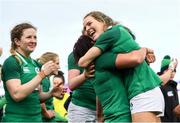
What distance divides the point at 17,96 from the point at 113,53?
0.99 metres

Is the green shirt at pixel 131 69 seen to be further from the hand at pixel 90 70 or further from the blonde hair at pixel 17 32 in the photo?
the blonde hair at pixel 17 32

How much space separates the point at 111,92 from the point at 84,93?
1.07 m

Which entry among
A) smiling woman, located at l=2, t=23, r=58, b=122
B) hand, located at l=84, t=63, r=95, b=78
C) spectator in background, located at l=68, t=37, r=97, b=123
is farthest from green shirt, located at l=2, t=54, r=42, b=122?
hand, located at l=84, t=63, r=95, b=78

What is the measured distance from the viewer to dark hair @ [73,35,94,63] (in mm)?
3455

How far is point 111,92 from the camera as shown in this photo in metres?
2.96

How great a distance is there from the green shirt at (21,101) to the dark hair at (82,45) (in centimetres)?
46

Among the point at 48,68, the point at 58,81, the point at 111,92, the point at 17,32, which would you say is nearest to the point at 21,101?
the point at 48,68

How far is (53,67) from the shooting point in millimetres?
3580

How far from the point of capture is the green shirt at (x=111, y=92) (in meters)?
2.93

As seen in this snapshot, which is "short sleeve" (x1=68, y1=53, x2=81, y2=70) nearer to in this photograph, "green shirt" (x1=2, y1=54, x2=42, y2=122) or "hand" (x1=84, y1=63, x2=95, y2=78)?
"green shirt" (x1=2, y1=54, x2=42, y2=122)

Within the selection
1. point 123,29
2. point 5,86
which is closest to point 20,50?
point 5,86

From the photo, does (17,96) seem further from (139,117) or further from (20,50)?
(139,117)

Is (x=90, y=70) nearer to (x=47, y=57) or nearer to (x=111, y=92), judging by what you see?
(x=111, y=92)

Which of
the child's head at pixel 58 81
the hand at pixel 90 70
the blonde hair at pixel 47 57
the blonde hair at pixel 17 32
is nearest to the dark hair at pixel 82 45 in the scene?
the hand at pixel 90 70
